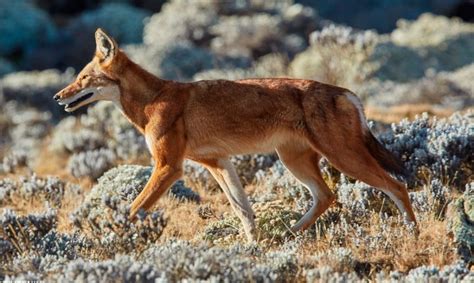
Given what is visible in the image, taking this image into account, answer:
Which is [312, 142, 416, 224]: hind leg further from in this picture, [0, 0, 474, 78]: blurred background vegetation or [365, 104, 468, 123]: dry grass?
[0, 0, 474, 78]: blurred background vegetation

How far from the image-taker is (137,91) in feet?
25.5

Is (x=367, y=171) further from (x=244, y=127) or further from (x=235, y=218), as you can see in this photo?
(x=235, y=218)

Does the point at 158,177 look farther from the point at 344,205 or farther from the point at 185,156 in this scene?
the point at 344,205

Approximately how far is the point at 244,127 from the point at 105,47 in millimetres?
1401

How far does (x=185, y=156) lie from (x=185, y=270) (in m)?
2.02

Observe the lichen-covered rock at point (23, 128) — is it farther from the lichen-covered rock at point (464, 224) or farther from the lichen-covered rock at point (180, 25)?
the lichen-covered rock at point (464, 224)

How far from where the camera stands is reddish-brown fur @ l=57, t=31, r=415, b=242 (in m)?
7.20

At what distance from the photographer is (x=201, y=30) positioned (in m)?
35.6

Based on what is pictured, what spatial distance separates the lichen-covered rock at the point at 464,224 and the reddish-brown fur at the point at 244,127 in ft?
2.31

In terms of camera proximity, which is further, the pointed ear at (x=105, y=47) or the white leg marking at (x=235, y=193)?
the pointed ear at (x=105, y=47)

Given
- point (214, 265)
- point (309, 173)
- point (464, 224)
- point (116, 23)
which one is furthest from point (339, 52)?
point (116, 23)

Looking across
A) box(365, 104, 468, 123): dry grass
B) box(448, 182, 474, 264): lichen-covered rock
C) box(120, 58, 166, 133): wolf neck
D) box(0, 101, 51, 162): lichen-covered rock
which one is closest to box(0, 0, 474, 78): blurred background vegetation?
box(0, 101, 51, 162): lichen-covered rock

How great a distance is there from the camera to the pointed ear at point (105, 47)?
7.70 m

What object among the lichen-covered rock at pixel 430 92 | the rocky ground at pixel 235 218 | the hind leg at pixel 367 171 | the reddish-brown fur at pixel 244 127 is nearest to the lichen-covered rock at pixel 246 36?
the lichen-covered rock at pixel 430 92
